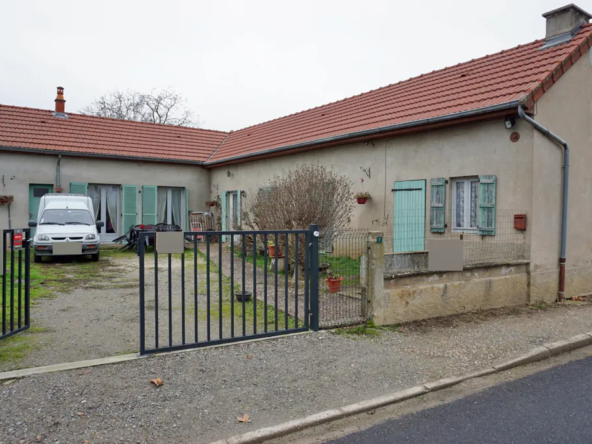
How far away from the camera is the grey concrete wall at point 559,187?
807 cm

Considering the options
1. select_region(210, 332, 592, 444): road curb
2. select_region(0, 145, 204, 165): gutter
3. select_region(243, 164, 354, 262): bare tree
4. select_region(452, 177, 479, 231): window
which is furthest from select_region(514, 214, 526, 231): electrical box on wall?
select_region(0, 145, 204, 165): gutter

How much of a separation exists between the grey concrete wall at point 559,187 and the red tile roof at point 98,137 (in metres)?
13.4

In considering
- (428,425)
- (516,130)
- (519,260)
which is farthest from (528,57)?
(428,425)

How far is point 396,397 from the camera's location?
13.2ft

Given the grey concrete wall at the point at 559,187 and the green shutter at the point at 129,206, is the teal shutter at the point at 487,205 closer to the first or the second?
the grey concrete wall at the point at 559,187

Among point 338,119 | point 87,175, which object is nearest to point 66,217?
point 87,175

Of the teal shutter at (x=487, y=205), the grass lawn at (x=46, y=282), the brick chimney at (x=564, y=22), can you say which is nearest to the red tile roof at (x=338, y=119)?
the brick chimney at (x=564, y=22)

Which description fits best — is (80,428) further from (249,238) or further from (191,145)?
(191,145)

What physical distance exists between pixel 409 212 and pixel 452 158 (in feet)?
5.15

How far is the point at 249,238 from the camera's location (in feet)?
39.8

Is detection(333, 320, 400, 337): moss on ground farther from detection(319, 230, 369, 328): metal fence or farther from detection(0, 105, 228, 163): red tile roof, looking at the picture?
detection(0, 105, 228, 163): red tile roof

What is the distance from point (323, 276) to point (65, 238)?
747 cm

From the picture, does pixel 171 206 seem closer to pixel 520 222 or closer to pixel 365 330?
pixel 520 222

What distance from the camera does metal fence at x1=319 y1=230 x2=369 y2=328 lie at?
20.0ft
